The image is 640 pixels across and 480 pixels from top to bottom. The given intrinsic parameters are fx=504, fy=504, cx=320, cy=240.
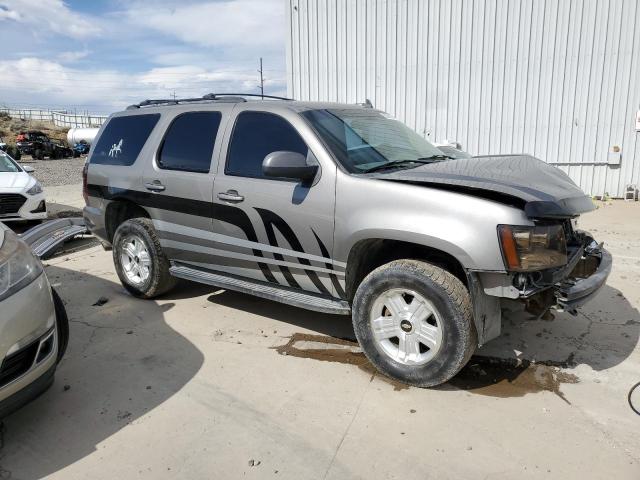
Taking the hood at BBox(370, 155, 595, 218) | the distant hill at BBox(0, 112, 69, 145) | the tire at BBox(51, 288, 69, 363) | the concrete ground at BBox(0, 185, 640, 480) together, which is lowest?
the concrete ground at BBox(0, 185, 640, 480)

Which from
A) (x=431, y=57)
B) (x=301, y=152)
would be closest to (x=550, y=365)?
(x=301, y=152)

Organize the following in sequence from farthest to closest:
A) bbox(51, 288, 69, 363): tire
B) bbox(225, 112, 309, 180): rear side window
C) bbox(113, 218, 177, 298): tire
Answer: bbox(113, 218, 177, 298): tire, bbox(225, 112, 309, 180): rear side window, bbox(51, 288, 69, 363): tire

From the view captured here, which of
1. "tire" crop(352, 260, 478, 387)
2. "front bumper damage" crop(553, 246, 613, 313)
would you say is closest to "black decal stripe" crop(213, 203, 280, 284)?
"tire" crop(352, 260, 478, 387)

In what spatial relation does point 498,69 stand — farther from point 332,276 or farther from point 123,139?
point 332,276

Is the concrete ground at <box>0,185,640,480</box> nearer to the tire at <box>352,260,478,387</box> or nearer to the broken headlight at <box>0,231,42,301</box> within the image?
the tire at <box>352,260,478,387</box>

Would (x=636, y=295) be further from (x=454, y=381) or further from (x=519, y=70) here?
(x=519, y=70)

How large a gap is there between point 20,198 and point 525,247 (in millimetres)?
9136

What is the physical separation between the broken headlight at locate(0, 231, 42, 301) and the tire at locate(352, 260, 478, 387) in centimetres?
201

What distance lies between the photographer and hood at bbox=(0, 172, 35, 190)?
30.0 ft

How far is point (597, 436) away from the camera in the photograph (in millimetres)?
2789

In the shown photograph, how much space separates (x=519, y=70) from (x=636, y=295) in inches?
303

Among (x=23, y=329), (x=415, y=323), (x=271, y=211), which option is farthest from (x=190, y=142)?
(x=415, y=323)

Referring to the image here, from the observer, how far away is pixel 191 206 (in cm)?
437

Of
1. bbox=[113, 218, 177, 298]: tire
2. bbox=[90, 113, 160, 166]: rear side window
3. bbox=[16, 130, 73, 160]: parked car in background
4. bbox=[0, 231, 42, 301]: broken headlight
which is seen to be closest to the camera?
bbox=[0, 231, 42, 301]: broken headlight
